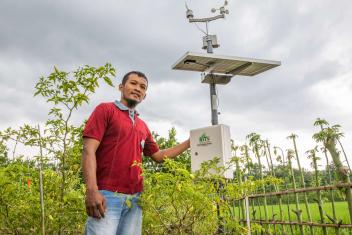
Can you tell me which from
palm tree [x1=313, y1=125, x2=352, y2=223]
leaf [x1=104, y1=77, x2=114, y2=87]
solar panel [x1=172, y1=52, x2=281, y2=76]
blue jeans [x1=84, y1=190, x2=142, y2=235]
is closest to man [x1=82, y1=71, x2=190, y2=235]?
blue jeans [x1=84, y1=190, x2=142, y2=235]

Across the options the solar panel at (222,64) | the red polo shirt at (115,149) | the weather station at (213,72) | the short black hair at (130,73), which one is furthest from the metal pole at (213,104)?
the red polo shirt at (115,149)

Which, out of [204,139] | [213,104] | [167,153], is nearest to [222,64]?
[213,104]

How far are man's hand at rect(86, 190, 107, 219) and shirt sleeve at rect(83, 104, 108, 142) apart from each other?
0.32m

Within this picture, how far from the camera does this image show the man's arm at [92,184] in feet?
6.17

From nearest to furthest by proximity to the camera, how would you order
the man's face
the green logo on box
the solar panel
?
the man's face
the green logo on box
the solar panel

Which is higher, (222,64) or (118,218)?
(222,64)

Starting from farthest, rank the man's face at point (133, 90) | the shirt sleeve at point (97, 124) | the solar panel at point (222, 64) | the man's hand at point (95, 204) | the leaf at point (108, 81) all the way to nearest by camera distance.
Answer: the solar panel at point (222, 64) → the leaf at point (108, 81) → the man's face at point (133, 90) → the shirt sleeve at point (97, 124) → the man's hand at point (95, 204)

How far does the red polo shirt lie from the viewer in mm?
2070

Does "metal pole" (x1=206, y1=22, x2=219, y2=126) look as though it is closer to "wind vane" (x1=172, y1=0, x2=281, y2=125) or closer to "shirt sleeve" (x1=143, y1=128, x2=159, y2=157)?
"wind vane" (x1=172, y1=0, x2=281, y2=125)

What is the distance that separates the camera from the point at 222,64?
3.64 m

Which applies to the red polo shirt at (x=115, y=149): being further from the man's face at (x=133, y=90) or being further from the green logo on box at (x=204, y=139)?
the green logo on box at (x=204, y=139)

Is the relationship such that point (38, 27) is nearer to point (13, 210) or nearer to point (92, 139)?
point (13, 210)

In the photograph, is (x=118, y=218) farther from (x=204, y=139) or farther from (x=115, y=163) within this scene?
(x=204, y=139)

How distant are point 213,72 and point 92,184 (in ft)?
7.39
